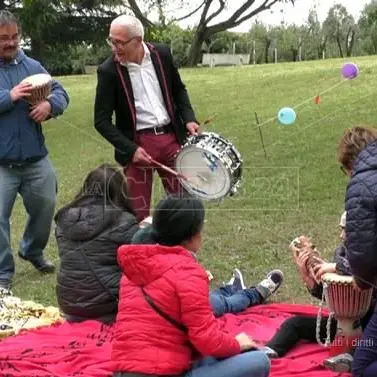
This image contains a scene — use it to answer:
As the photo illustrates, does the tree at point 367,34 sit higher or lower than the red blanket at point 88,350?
higher

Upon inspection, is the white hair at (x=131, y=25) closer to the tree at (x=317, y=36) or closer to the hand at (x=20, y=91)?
the hand at (x=20, y=91)

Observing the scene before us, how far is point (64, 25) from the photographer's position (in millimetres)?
20406

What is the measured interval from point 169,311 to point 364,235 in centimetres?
95

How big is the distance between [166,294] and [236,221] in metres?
4.41

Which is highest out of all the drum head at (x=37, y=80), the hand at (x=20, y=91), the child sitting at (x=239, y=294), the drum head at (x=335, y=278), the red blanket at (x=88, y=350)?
the drum head at (x=37, y=80)

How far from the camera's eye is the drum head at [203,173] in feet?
19.2

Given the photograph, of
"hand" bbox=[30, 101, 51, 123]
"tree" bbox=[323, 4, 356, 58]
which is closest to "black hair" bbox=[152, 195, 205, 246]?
"hand" bbox=[30, 101, 51, 123]

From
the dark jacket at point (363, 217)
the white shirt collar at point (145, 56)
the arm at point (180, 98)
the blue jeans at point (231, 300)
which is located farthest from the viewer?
the arm at point (180, 98)

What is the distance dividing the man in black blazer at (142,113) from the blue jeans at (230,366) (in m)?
2.42

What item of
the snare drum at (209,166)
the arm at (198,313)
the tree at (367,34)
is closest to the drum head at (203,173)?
the snare drum at (209,166)

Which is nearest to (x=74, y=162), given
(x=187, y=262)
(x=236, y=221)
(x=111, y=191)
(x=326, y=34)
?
(x=236, y=221)

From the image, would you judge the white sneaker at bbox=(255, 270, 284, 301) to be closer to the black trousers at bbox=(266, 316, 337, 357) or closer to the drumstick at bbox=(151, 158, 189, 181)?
the black trousers at bbox=(266, 316, 337, 357)

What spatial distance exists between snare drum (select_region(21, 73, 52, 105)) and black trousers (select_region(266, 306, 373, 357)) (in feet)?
8.38

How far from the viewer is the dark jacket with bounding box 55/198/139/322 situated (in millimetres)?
4957
